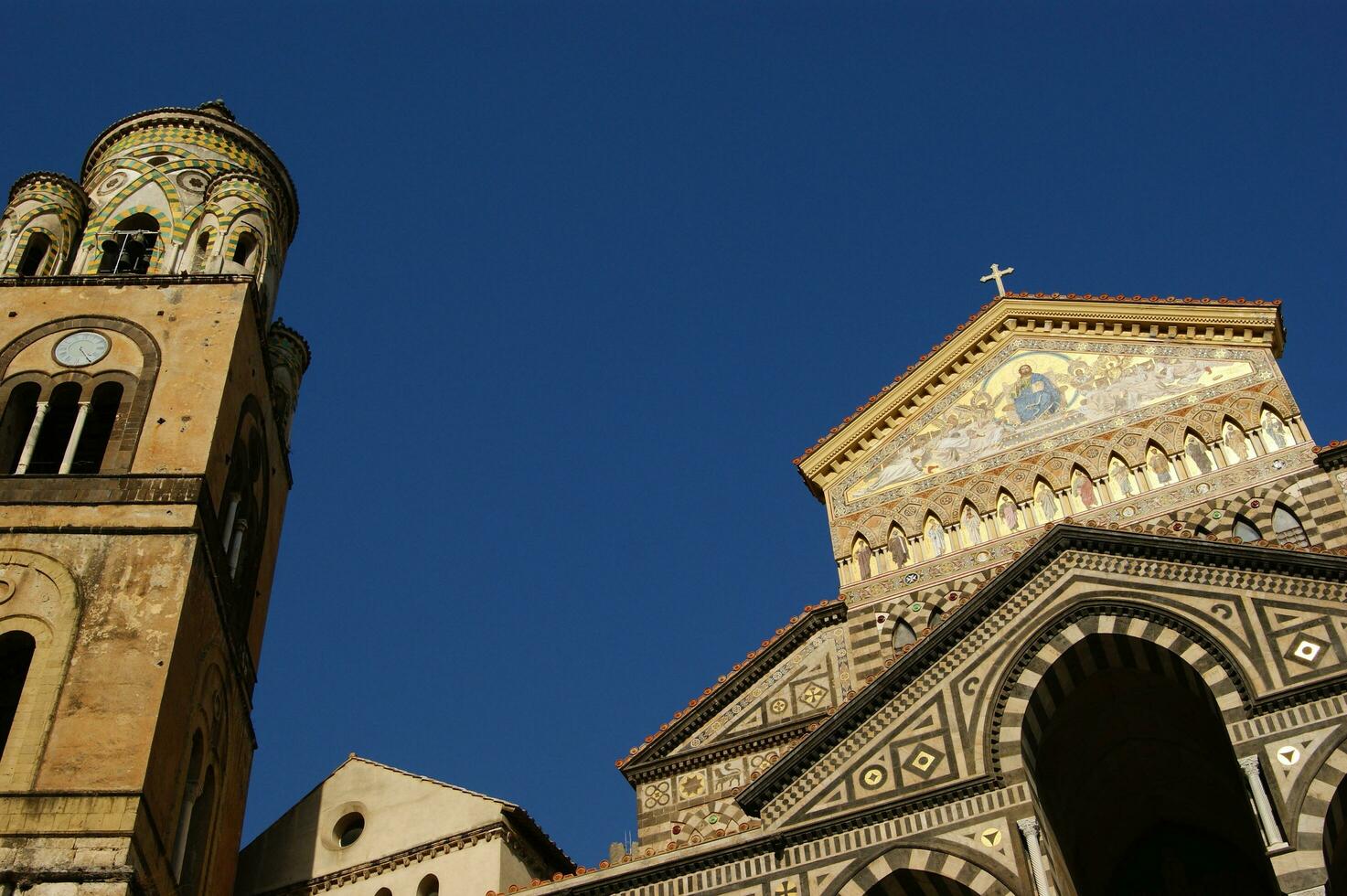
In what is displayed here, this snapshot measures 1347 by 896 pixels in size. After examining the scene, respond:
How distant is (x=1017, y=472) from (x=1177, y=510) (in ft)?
7.33

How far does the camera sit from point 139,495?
63.3 ft

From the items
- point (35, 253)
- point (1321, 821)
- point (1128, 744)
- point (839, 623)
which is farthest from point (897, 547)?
point (35, 253)

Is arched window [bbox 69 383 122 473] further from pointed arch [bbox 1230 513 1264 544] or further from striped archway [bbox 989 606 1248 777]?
pointed arch [bbox 1230 513 1264 544]

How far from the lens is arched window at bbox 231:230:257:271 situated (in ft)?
79.4

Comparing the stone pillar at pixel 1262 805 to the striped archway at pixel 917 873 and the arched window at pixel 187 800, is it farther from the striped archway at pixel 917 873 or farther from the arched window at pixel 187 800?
the arched window at pixel 187 800

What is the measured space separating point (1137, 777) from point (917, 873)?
370cm

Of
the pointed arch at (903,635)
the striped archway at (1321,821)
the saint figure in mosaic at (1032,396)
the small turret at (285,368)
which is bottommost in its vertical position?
the striped archway at (1321,821)

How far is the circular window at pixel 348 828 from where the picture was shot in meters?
20.4

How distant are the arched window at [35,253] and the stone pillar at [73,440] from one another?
367cm

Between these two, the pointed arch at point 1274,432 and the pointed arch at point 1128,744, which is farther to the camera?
the pointed arch at point 1274,432

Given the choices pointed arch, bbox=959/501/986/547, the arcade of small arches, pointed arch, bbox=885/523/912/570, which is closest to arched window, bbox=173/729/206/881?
the arcade of small arches

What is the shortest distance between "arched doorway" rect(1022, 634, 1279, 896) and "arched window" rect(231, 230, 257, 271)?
1413 centimetres

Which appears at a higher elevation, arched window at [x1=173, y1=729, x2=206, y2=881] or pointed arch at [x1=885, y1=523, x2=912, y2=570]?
pointed arch at [x1=885, y1=523, x2=912, y2=570]

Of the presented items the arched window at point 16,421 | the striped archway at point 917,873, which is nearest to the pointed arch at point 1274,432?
the striped archway at point 917,873
